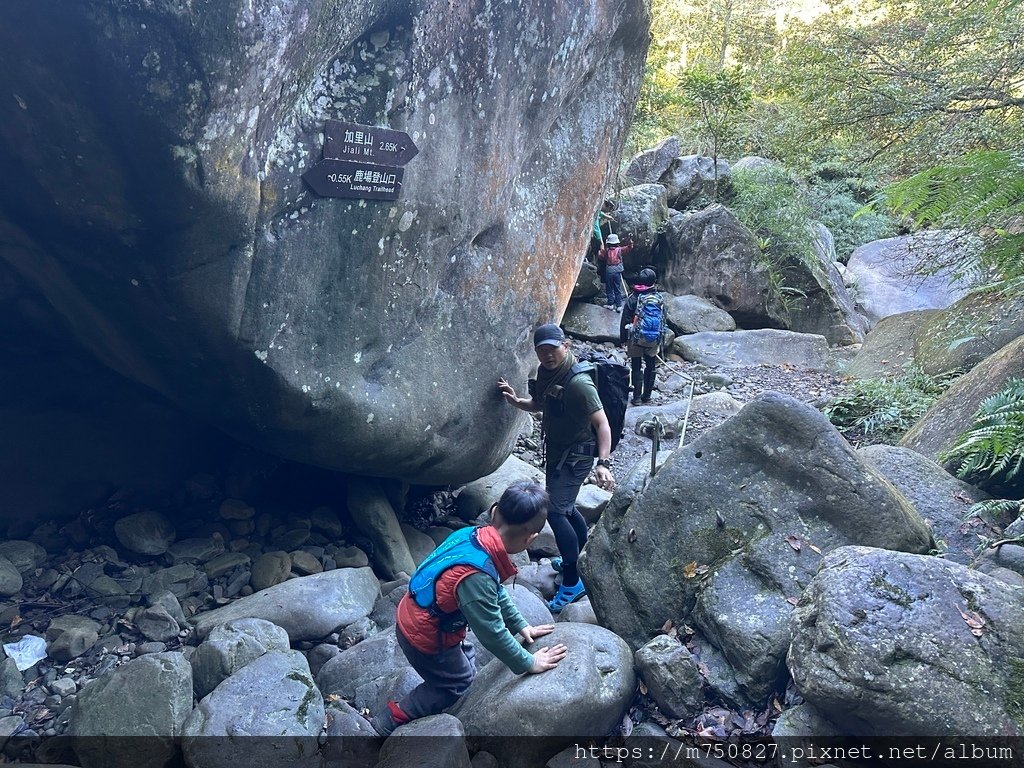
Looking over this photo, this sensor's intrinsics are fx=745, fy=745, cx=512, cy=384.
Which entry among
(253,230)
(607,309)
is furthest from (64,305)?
(607,309)

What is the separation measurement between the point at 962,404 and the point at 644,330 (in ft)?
15.4

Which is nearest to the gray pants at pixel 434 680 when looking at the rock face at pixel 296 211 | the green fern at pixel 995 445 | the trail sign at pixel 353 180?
the rock face at pixel 296 211

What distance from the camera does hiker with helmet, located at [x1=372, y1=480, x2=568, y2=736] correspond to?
370cm

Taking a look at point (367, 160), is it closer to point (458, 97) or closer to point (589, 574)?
point (458, 97)


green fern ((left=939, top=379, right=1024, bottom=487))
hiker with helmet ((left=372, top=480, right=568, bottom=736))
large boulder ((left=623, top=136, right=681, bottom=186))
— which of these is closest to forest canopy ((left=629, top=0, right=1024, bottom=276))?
green fern ((left=939, top=379, right=1024, bottom=487))

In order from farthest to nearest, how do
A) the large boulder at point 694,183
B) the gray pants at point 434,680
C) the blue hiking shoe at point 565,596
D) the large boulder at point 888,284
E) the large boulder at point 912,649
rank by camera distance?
the large boulder at point 694,183, the large boulder at point 888,284, the blue hiking shoe at point 565,596, the gray pants at point 434,680, the large boulder at point 912,649

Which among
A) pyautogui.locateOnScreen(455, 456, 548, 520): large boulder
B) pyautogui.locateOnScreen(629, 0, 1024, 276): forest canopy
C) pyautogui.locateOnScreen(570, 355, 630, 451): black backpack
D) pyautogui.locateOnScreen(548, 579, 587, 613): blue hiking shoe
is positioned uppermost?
pyautogui.locateOnScreen(629, 0, 1024, 276): forest canopy

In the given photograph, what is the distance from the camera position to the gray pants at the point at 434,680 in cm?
411

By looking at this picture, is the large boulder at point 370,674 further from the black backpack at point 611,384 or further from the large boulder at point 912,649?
the large boulder at point 912,649

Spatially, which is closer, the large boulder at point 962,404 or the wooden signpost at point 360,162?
the wooden signpost at point 360,162

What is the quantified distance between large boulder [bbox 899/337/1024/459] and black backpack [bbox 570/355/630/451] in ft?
9.82

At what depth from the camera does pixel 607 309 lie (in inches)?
599

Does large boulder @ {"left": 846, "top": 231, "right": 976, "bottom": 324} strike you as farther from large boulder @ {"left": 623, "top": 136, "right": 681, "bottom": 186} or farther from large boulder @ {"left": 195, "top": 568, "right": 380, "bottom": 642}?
large boulder @ {"left": 195, "top": 568, "right": 380, "bottom": 642}

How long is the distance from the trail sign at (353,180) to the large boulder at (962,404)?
517 cm
